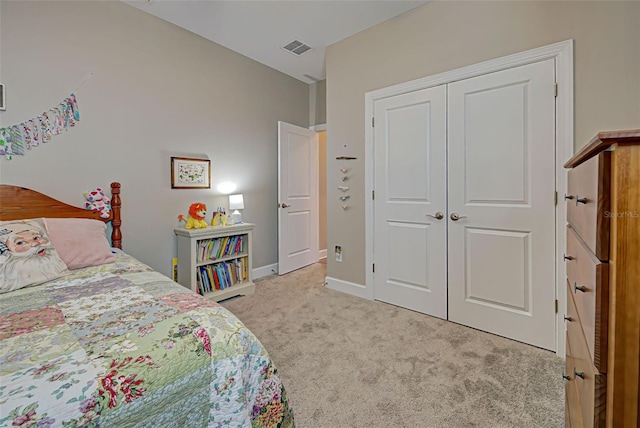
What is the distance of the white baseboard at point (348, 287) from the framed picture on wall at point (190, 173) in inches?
68.1

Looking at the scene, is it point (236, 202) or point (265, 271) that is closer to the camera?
point (236, 202)

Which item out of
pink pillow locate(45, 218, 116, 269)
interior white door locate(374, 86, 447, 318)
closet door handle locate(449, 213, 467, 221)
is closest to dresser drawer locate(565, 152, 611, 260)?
closet door handle locate(449, 213, 467, 221)

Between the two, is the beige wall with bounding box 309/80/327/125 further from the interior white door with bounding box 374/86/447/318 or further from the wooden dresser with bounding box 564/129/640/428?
the wooden dresser with bounding box 564/129/640/428

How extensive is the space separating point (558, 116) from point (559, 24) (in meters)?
0.60

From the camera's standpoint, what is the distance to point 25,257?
5.23ft

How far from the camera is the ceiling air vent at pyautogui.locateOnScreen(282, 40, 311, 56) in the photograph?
3.26 metres

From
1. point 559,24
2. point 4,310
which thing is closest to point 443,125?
point 559,24

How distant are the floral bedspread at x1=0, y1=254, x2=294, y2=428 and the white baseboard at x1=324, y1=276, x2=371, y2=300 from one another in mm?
1986

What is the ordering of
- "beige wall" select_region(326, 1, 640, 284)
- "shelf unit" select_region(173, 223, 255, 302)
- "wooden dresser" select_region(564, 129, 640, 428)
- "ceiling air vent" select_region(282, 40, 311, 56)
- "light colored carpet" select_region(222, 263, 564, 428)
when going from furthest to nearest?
"ceiling air vent" select_region(282, 40, 311, 56)
"shelf unit" select_region(173, 223, 255, 302)
"beige wall" select_region(326, 1, 640, 284)
"light colored carpet" select_region(222, 263, 564, 428)
"wooden dresser" select_region(564, 129, 640, 428)

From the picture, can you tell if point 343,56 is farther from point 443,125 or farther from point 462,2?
point 443,125

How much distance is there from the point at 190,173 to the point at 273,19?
67.4 inches

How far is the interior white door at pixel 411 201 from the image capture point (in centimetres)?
253

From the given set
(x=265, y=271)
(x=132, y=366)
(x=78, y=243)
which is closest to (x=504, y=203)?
(x=132, y=366)

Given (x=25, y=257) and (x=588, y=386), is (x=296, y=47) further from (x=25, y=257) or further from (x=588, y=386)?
(x=588, y=386)
